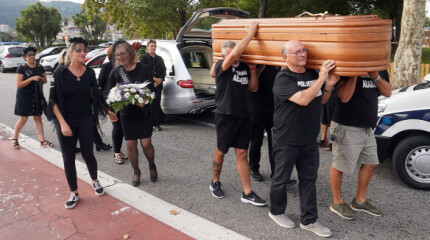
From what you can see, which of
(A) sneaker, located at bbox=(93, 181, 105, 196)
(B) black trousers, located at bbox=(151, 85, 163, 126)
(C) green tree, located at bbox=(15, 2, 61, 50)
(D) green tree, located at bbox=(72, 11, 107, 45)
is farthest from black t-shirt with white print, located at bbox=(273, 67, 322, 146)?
(D) green tree, located at bbox=(72, 11, 107, 45)

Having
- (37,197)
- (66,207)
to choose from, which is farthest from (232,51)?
(37,197)

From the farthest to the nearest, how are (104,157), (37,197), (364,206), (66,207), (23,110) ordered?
(23,110) < (104,157) < (37,197) < (66,207) < (364,206)

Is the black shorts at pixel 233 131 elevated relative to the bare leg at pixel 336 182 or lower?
elevated

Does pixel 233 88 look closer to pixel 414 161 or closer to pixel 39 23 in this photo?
pixel 414 161

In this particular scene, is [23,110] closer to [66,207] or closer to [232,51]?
[66,207]

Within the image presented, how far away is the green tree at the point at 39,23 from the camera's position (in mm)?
45094

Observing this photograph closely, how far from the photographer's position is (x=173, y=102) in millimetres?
6652

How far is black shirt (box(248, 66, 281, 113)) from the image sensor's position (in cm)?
409

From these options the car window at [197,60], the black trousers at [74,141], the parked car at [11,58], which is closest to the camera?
the black trousers at [74,141]

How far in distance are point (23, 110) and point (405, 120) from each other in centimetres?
583

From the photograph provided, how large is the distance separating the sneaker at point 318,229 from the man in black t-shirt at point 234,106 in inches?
23.8

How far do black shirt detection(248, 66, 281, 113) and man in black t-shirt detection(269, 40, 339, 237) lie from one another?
104 cm

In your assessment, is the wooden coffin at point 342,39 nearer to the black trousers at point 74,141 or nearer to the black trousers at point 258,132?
the black trousers at point 258,132

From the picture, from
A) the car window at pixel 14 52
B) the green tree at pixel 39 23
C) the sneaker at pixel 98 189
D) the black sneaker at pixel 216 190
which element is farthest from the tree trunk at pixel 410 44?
the green tree at pixel 39 23
